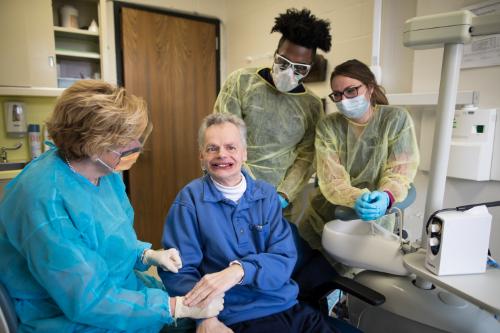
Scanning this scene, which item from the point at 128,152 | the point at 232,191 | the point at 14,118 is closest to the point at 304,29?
the point at 232,191

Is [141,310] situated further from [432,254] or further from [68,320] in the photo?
[432,254]

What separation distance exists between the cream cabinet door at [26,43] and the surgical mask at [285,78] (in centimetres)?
179

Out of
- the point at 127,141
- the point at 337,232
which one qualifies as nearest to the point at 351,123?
the point at 337,232

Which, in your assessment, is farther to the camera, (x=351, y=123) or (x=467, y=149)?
(x=467, y=149)

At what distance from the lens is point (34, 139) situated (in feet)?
8.64

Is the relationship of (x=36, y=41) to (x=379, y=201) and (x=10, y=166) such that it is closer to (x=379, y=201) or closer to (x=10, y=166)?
(x=10, y=166)

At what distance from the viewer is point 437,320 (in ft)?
3.76

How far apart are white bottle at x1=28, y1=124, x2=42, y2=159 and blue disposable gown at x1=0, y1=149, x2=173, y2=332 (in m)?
1.98

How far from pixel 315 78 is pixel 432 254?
1.94 m

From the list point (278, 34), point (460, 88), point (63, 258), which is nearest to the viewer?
point (63, 258)

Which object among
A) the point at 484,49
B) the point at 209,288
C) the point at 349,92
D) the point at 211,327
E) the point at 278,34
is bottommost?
the point at 211,327

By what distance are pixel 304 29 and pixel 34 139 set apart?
2.20 m

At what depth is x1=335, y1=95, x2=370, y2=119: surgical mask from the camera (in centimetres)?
144

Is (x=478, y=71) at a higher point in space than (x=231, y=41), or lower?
lower
